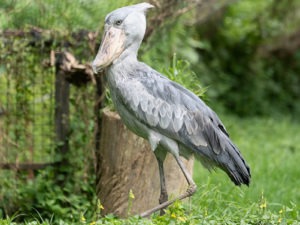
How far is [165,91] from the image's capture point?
5.68 m

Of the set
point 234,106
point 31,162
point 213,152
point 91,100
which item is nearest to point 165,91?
point 213,152

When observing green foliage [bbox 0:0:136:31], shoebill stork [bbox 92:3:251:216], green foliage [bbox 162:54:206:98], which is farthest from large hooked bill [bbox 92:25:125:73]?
green foliage [bbox 0:0:136:31]

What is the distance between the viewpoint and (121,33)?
561 centimetres

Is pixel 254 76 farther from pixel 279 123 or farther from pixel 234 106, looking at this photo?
pixel 279 123

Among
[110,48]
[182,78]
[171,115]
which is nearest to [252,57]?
[182,78]

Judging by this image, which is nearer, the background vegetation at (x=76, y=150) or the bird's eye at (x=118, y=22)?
the bird's eye at (x=118, y=22)

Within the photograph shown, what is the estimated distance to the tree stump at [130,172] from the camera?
648 centimetres

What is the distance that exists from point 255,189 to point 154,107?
2.25 metres

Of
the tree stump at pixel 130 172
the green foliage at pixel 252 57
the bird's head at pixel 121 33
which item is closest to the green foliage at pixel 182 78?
the tree stump at pixel 130 172

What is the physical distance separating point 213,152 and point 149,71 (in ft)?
2.28

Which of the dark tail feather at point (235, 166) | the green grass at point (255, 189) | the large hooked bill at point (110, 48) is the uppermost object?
the large hooked bill at point (110, 48)

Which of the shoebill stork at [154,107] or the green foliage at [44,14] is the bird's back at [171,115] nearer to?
the shoebill stork at [154,107]

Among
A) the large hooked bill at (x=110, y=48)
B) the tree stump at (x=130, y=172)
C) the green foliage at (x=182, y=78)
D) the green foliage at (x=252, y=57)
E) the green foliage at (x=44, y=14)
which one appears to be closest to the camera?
the large hooked bill at (x=110, y=48)

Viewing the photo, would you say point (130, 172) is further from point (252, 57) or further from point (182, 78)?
point (252, 57)
